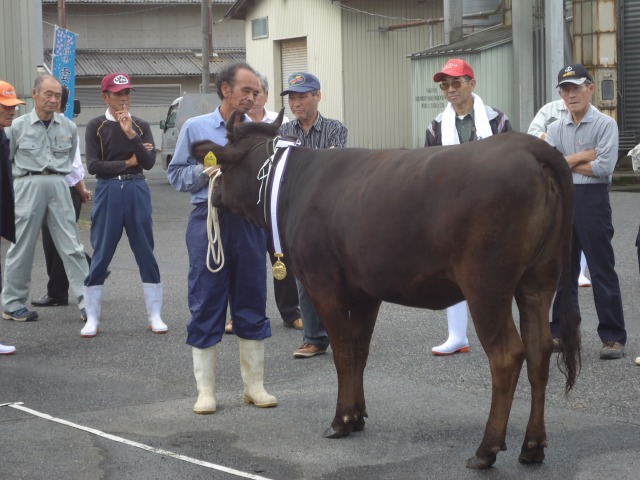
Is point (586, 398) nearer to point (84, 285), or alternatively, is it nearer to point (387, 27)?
point (84, 285)

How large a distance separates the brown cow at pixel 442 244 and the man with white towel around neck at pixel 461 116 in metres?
1.82

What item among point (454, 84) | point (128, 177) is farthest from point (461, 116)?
point (128, 177)

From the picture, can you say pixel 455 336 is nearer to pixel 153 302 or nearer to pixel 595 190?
pixel 595 190

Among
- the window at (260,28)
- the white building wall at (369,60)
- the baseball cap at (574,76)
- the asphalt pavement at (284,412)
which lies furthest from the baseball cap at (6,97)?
the window at (260,28)

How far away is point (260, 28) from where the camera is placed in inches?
1432

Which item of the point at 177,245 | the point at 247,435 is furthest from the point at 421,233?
the point at 177,245

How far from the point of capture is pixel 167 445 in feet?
19.9

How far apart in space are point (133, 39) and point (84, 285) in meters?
44.2

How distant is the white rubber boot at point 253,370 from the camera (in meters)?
6.89

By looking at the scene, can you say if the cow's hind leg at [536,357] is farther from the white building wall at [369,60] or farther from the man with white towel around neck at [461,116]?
the white building wall at [369,60]

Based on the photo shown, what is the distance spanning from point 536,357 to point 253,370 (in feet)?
6.68

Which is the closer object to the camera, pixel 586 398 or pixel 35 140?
pixel 586 398

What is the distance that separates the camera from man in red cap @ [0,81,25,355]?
27.8 feet

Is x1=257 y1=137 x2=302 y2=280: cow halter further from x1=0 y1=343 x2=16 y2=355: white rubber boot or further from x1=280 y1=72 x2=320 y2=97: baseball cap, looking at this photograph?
x1=0 y1=343 x2=16 y2=355: white rubber boot
